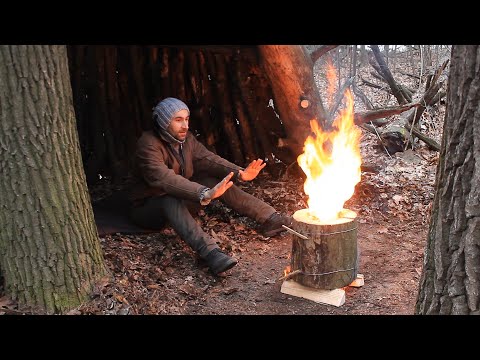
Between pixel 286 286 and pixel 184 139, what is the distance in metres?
1.69

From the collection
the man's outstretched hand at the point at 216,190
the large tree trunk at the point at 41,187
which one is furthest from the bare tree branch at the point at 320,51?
the large tree trunk at the point at 41,187

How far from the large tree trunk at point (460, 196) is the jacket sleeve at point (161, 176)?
2.42 m

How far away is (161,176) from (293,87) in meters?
1.87

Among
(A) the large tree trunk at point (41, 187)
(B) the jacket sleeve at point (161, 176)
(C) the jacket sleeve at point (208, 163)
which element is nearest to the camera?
(A) the large tree trunk at point (41, 187)

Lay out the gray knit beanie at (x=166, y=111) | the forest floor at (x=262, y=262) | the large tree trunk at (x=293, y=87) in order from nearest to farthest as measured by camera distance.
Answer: the forest floor at (x=262, y=262)
the gray knit beanie at (x=166, y=111)
the large tree trunk at (x=293, y=87)

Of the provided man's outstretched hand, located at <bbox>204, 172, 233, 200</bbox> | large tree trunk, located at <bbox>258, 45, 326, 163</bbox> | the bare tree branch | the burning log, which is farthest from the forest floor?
the bare tree branch

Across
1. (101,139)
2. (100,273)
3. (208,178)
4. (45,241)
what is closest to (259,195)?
(208,178)

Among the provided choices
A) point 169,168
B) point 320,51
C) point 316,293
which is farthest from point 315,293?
point 320,51

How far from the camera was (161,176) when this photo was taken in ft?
14.1

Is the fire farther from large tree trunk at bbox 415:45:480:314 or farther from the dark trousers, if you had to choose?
large tree trunk at bbox 415:45:480:314

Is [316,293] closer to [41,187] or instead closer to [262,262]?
[262,262]

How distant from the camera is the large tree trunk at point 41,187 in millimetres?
2949

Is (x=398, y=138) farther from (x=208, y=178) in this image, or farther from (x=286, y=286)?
(x=286, y=286)

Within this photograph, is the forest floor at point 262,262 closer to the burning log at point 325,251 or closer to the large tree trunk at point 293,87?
the burning log at point 325,251
